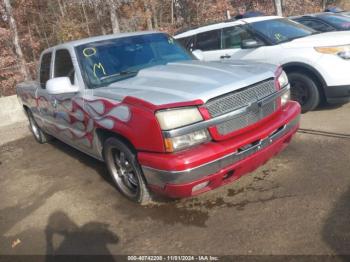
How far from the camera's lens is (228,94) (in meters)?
3.56

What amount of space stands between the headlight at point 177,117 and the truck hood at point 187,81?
3.7 inches

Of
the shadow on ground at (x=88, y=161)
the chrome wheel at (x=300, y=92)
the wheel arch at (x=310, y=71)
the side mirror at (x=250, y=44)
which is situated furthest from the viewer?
the side mirror at (x=250, y=44)

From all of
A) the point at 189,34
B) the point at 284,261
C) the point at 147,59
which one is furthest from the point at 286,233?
the point at 189,34

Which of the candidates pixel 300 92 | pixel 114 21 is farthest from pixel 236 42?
pixel 114 21

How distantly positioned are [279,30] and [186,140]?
4.68m

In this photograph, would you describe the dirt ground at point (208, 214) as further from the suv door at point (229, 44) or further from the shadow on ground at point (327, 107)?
the suv door at point (229, 44)

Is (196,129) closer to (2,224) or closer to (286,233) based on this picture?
(286,233)

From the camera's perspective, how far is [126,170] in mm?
4309

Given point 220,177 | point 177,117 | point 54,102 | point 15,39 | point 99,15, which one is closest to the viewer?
point 177,117

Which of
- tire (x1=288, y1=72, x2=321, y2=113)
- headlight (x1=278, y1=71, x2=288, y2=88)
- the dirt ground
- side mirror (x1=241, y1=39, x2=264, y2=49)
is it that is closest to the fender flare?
tire (x1=288, y1=72, x2=321, y2=113)

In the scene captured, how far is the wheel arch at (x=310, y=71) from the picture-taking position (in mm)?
6196

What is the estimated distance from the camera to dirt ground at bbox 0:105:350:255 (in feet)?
10.8

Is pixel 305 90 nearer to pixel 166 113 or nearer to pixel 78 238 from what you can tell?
pixel 166 113

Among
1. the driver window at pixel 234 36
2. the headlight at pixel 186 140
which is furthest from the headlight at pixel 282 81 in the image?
the driver window at pixel 234 36
